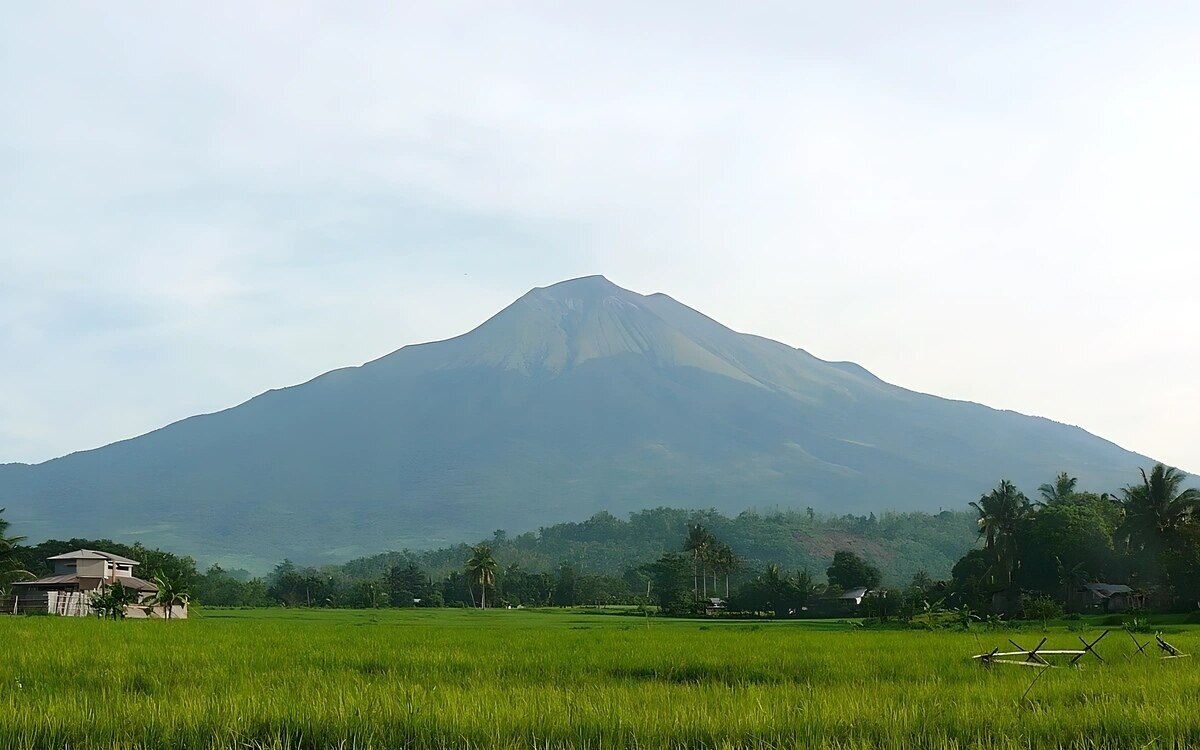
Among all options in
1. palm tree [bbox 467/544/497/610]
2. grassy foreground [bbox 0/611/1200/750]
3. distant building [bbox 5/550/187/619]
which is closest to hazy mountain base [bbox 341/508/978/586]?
palm tree [bbox 467/544/497/610]

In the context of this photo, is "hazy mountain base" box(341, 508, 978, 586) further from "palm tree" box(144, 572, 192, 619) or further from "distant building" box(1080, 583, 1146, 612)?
"palm tree" box(144, 572, 192, 619)

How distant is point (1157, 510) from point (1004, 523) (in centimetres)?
1033

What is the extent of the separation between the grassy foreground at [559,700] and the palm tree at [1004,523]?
151 feet

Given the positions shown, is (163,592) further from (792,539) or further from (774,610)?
(792,539)

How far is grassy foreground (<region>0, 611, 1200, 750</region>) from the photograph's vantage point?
8789mm

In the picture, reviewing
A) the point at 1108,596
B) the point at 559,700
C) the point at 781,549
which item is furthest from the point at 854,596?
the point at 781,549

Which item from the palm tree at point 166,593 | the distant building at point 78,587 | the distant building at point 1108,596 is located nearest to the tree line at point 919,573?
the palm tree at point 166,593

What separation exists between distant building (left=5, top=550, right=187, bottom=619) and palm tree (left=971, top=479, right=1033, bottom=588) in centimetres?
5079

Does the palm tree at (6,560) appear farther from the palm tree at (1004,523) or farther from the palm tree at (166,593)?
the palm tree at (1004,523)

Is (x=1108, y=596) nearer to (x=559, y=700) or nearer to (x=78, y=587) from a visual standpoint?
(x=559, y=700)

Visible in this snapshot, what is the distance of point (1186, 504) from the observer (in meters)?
54.0

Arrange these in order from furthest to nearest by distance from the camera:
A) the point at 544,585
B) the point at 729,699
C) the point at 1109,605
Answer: the point at 544,585
the point at 1109,605
the point at 729,699

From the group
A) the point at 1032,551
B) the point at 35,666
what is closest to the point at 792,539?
the point at 1032,551

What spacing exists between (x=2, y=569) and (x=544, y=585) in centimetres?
6824
